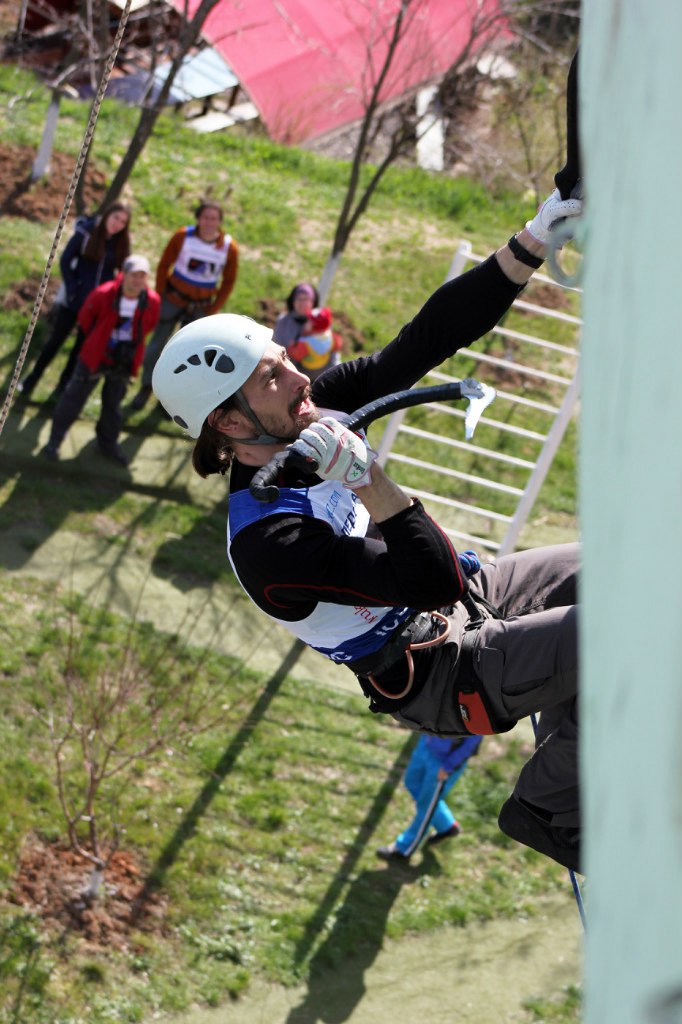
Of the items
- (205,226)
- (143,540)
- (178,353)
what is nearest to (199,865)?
(143,540)

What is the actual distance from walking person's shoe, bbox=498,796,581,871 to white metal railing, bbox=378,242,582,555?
18.0 ft

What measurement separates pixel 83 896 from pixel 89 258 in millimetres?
5432

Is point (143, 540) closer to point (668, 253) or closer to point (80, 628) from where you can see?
point (80, 628)

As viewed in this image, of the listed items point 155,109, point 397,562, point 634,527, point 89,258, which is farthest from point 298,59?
point 634,527

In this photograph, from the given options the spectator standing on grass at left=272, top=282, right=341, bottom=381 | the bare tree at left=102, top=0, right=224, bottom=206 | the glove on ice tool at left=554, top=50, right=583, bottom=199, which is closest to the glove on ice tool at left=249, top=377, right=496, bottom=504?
the glove on ice tool at left=554, top=50, right=583, bottom=199

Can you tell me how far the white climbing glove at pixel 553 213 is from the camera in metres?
3.70

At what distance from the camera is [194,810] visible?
24.6 ft

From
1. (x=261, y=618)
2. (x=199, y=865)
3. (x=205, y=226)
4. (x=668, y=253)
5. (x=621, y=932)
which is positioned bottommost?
(x=199, y=865)

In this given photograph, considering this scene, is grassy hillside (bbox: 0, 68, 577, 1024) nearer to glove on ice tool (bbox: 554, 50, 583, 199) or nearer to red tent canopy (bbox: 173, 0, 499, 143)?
glove on ice tool (bbox: 554, 50, 583, 199)

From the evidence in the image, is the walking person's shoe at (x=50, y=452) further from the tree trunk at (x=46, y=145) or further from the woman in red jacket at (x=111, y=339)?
the tree trunk at (x=46, y=145)

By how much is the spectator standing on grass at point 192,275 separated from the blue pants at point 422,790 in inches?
175

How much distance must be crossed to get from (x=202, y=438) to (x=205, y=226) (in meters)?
6.68

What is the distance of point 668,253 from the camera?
1.21m

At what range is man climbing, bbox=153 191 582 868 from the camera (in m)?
3.71
